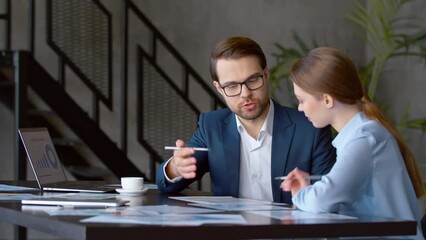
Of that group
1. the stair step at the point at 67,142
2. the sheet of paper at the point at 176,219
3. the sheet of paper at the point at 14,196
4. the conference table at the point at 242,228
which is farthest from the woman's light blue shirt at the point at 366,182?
the stair step at the point at 67,142

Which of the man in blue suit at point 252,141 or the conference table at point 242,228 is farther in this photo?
the man in blue suit at point 252,141

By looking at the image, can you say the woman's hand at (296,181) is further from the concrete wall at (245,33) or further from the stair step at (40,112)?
the concrete wall at (245,33)

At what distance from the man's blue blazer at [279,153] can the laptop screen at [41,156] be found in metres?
0.48

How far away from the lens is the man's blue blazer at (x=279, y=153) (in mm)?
3002

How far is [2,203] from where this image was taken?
8.53ft

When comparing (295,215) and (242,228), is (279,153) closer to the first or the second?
(295,215)

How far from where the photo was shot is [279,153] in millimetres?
3006

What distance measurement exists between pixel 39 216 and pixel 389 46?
4.16 m

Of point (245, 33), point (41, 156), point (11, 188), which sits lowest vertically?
point (11, 188)

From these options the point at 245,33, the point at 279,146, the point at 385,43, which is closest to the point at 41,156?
the point at 279,146

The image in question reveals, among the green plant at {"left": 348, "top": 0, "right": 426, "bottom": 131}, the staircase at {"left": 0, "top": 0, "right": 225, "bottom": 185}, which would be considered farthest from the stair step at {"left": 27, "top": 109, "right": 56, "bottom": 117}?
the green plant at {"left": 348, "top": 0, "right": 426, "bottom": 131}

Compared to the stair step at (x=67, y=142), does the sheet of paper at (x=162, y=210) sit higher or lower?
lower

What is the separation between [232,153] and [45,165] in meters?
0.75

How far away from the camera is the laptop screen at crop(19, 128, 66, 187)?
3.27 meters
